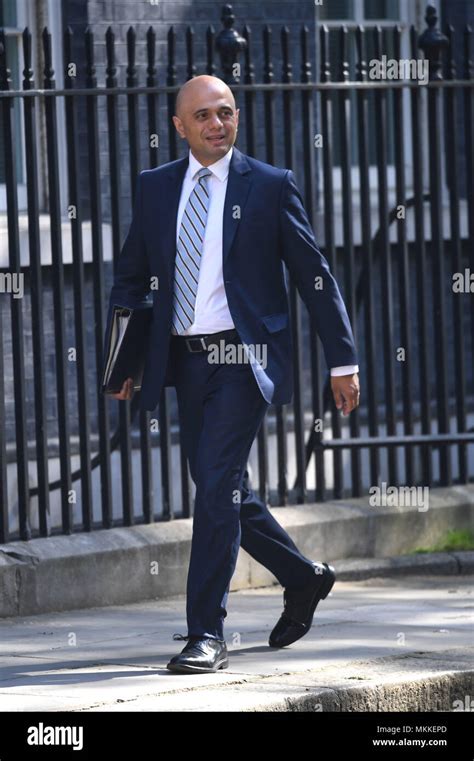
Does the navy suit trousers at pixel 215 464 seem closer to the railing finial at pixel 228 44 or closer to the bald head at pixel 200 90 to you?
the bald head at pixel 200 90

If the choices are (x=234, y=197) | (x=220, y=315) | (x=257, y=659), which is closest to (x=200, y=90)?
(x=234, y=197)

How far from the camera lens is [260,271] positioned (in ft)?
21.5

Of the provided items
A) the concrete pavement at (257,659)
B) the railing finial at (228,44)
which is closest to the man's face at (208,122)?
the concrete pavement at (257,659)

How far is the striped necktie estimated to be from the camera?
6.54 metres

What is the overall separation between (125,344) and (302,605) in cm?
117

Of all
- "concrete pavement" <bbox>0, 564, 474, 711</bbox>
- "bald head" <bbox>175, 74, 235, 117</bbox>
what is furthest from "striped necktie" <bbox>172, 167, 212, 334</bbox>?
"concrete pavement" <bbox>0, 564, 474, 711</bbox>

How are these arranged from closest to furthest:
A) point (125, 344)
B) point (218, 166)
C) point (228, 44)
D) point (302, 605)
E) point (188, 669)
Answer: point (188, 669) < point (218, 166) < point (125, 344) < point (302, 605) < point (228, 44)

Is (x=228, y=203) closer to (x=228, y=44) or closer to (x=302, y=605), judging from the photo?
(x=302, y=605)

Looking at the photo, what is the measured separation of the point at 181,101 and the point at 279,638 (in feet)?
6.62

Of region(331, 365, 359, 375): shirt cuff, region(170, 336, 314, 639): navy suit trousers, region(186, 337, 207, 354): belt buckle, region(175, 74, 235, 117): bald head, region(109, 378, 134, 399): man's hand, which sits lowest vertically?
region(170, 336, 314, 639): navy suit trousers

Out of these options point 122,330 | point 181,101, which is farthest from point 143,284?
point 181,101

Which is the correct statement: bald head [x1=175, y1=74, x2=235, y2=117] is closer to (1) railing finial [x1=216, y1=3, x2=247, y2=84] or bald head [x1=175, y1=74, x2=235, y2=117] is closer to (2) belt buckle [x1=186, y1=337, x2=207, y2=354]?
(2) belt buckle [x1=186, y1=337, x2=207, y2=354]

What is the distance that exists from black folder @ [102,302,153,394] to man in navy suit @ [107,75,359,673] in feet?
0.25
